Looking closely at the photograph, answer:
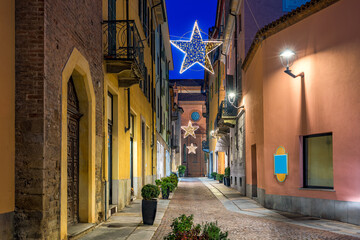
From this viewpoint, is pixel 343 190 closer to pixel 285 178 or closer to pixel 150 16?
pixel 285 178

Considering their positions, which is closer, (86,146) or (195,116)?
(86,146)

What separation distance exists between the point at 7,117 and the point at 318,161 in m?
9.26

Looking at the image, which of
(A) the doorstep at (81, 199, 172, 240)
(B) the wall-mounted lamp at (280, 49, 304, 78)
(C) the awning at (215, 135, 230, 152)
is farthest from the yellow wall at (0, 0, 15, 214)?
(C) the awning at (215, 135, 230, 152)

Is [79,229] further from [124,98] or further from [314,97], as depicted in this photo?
[314,97]

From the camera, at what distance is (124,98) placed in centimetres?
1381

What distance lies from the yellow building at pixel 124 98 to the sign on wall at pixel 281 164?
5.13m

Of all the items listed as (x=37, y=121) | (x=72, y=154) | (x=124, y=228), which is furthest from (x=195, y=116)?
(x=37, y=121)

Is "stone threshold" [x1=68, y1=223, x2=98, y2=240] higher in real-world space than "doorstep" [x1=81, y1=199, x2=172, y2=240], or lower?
higher

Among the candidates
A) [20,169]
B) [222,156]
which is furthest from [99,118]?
[222,156]

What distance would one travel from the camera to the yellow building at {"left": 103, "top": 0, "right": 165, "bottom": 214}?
427 inches

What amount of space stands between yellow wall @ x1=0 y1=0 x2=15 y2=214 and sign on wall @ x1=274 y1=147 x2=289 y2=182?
9.37 meters

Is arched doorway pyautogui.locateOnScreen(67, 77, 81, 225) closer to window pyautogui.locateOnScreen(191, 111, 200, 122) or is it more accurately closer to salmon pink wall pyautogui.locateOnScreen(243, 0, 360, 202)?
salmon pink wall pyautogui.locateOnScreen(243, 0, 360, 202)

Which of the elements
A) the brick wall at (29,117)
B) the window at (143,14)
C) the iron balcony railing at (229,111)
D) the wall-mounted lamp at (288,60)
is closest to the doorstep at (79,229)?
the brick wall at (29,117)

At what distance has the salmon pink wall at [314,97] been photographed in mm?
10547
